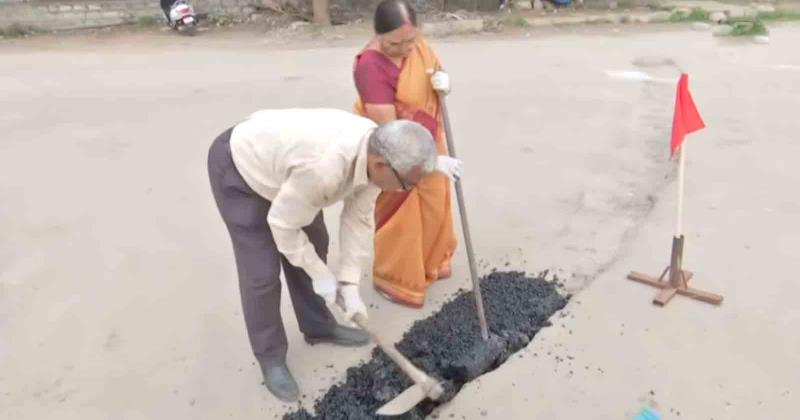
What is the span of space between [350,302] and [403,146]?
2.46ft

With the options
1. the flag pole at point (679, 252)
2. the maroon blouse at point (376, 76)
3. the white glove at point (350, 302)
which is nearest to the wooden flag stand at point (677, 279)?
the flag pole at point (679, 252)

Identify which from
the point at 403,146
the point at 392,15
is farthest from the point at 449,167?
the point at 403,146

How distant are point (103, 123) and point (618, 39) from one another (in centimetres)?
610

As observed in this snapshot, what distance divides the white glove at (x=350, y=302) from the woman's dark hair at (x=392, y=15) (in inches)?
40.0

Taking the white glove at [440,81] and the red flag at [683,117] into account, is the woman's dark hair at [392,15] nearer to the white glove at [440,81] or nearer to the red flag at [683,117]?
the white glove at [440,81]

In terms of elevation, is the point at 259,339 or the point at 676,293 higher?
the point at 259,339

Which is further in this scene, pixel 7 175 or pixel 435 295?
pixel 7 175

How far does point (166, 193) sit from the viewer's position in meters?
4.75

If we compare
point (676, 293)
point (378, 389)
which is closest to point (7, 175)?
point (378, 389)

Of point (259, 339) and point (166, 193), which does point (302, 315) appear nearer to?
point (259, 339)

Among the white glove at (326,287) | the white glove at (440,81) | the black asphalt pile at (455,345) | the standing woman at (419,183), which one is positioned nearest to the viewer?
the white glove at (326,287)

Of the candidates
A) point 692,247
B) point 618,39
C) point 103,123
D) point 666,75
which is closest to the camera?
point 692,247

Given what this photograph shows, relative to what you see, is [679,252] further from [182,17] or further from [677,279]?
[182,17]

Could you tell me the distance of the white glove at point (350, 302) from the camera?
8.63 ft
